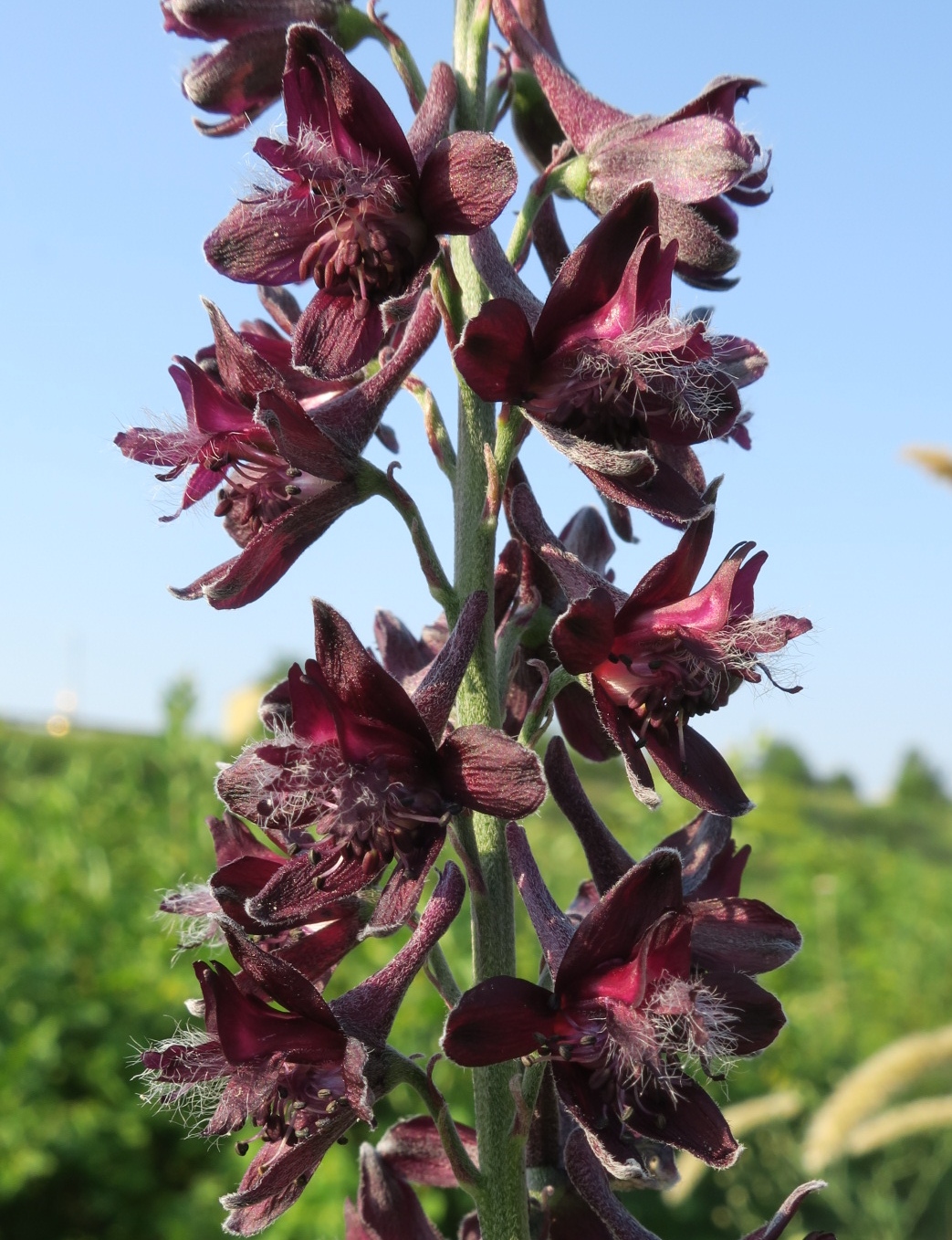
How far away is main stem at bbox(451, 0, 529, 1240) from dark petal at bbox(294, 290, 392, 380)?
0.24 meters

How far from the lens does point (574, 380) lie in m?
1.90

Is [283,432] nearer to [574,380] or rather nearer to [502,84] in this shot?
[574,380]

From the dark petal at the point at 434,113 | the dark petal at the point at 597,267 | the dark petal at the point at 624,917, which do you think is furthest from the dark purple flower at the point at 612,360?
the dark petal at the point at 624,917

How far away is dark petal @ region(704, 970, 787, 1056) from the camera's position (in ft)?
6.35

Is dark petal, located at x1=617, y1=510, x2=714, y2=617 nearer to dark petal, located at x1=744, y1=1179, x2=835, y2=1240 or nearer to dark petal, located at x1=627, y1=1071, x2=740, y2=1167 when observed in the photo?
dark petal, located at x1=627, y1=1071, x2=740, y2=1167

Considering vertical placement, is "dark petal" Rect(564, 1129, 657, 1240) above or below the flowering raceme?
below

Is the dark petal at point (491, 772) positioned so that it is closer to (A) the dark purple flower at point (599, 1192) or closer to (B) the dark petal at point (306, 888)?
(B) the dark petal at point (306, 888)

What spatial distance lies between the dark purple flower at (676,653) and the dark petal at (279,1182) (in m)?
0.70

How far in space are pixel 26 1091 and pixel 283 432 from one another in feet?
15.6

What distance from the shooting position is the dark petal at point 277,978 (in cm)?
166

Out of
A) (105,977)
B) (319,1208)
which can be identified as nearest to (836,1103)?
(319,1208)

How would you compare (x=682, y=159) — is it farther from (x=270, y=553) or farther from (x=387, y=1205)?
(x=387, y=1205)

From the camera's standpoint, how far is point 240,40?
2357mm

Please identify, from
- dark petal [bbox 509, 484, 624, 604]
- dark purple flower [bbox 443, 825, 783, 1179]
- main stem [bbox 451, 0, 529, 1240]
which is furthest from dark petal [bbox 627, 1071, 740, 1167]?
dark petal [bbox 509, 484, 624, 604]
